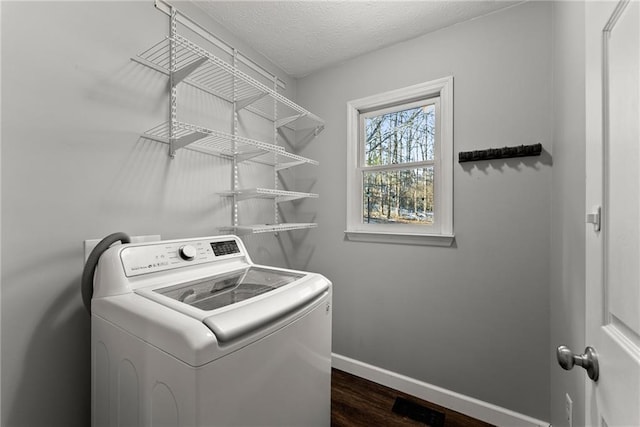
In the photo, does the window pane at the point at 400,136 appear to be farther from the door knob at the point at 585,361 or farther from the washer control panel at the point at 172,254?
the door knob at the point at 585,361

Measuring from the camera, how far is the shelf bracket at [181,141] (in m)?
1.35

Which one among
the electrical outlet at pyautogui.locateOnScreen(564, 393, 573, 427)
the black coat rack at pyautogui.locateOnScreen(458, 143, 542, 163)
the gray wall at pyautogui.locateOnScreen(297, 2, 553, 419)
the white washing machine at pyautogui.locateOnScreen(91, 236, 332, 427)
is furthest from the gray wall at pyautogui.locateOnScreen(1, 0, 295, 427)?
the electrical outlet at pyautogui.locateOnScreen(564, 393, 573, 427)

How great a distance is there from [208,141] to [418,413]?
2.18 meters

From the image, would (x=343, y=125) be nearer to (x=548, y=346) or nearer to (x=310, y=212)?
(x=310, y=212)

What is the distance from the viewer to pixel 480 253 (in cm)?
165

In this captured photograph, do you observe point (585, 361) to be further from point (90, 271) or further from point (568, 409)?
point (90, 271)

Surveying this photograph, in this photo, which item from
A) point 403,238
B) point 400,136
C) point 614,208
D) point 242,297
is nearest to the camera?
point 614,208

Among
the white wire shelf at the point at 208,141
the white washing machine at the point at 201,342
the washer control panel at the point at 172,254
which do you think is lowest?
the white washing machine at the point at 201,342

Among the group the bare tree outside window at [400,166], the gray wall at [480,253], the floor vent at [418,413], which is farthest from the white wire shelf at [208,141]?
the floor vent at [418,413]

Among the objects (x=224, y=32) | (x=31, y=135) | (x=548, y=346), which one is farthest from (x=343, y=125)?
(x=548, y=346)

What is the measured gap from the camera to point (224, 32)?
5.71 feet

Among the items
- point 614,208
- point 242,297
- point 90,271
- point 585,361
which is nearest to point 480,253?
point 585,361

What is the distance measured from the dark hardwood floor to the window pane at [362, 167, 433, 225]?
123cm

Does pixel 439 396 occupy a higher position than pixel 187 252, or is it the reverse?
pixel 187 252
